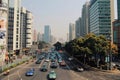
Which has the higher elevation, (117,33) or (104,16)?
(104,16)

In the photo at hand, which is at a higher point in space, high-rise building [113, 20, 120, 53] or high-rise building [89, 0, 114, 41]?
high-rise building [89, 0, 114, 41]

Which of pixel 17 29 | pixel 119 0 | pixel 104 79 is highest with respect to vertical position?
pixel 119 0

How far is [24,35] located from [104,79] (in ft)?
366

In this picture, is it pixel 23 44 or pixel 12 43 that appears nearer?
pixel 12 43

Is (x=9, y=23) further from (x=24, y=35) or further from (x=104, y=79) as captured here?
(x=104, y=79)

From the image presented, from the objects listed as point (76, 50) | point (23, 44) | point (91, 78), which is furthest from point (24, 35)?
point (91, 78)

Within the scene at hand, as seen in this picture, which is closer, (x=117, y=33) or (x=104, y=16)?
(x=117, y=33)

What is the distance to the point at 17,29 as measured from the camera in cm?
13112

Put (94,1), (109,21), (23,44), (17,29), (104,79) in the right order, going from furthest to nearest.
A: (94,1), (109,21), (23,44), (17,29), (104,79)

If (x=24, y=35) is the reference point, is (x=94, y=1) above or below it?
above

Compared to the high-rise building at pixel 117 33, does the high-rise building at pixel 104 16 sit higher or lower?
higher

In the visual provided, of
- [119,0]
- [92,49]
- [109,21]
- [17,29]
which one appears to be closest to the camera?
[92,49]

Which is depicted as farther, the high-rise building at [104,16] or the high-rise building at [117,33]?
the high-rise building at [104,16]

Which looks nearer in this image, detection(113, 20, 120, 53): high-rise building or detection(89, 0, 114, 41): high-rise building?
detection(113, 20, 120, 53): high-rise building
